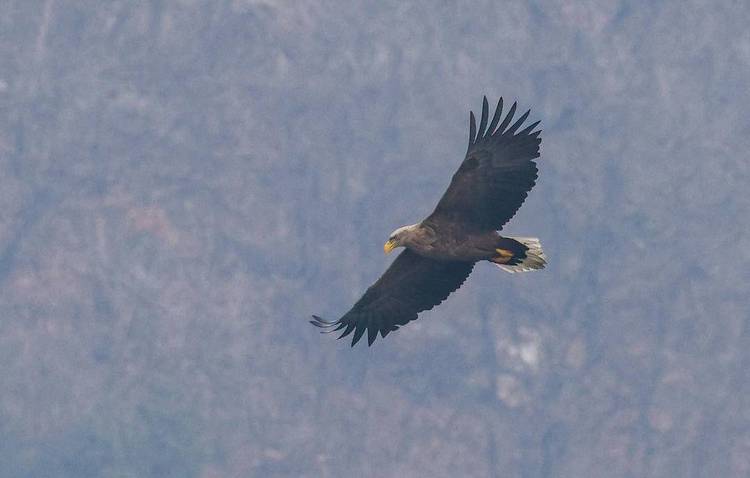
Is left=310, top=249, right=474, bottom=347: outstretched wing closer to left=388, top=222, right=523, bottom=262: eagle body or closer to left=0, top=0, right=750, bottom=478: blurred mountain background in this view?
left=388, top=222, right=523, bottom=262: eagle body

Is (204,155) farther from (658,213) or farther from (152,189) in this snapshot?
(658,213)

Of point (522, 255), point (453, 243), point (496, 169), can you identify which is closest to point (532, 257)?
point (522, 255)

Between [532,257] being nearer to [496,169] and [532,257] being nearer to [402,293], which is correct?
[496,169]

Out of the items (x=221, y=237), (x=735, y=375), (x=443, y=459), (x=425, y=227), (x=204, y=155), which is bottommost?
(x=425, y=227)

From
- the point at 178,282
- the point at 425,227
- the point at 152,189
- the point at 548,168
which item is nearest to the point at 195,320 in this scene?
the point at 178,282

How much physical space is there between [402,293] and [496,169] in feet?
15.6

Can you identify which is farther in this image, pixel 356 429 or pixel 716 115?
pixel 716 115

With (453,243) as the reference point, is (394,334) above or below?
above

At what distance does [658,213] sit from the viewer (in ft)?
637

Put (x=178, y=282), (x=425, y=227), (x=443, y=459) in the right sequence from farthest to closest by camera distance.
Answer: (x=178, y=282) < (x=443, y=459) < (x=425, y=227)

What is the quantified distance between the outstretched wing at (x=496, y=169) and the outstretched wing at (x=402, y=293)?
2523mm

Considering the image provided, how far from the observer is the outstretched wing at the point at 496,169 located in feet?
121

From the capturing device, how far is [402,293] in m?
39.7

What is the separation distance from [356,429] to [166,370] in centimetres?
2499
